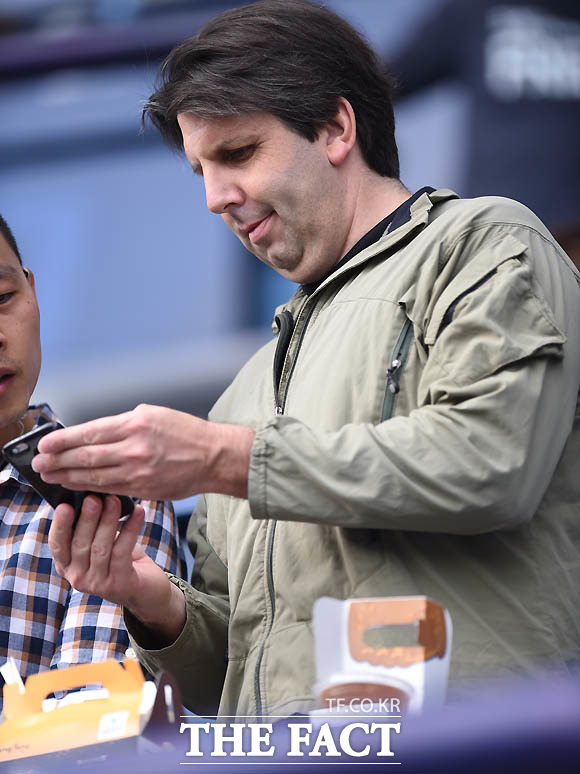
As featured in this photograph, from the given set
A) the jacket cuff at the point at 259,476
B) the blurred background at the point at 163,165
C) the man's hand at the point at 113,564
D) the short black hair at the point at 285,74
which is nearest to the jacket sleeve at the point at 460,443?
the jacket cuff at the point at 259,476

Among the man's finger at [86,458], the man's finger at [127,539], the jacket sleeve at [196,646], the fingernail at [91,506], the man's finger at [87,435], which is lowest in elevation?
the jacket sleeve at [196,646]

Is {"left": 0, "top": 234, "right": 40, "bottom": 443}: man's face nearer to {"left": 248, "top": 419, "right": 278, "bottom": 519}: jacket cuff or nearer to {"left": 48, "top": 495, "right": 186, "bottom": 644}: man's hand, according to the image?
{"left": 48, "top": 495, "right": 186, "bottom": 644}: man's hand

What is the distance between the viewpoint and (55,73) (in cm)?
331

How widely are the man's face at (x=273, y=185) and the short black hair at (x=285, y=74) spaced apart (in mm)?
26

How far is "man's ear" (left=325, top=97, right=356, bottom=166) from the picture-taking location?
5.56 ft

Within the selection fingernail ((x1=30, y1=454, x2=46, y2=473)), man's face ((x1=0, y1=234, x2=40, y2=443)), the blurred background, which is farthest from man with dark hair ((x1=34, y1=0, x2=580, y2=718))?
the blurred background

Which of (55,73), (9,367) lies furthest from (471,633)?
(55,73)

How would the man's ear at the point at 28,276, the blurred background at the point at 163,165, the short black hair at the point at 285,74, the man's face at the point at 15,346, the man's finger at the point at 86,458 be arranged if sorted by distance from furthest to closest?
the blurred background at the point at 163,165
the man's ear at the point at 28,276
the man's face at the point at 15,346
the short black hair at the point at 285,74
the man's finger at the point at 86,458

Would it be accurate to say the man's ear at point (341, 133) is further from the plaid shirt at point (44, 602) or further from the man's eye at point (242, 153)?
the plaid shirt at point (44, 602)

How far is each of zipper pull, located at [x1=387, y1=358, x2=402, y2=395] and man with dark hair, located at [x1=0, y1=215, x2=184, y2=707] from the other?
0.60 meters

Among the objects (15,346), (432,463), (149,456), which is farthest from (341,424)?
(15,346)

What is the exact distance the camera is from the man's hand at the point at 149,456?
3.83 feet

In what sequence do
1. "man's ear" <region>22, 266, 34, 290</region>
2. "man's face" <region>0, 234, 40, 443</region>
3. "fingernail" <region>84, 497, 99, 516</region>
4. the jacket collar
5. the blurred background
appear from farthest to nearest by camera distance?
the blurred background → "man's ear" <region>22, 266, 34, 290</region> → "man's face" <region>0, 234, 40, 443</region> → the jacket collar → "fingernail" <region>84, 497, 99, 516</region>

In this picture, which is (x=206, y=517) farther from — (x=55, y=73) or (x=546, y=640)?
(x=55, y=73)
